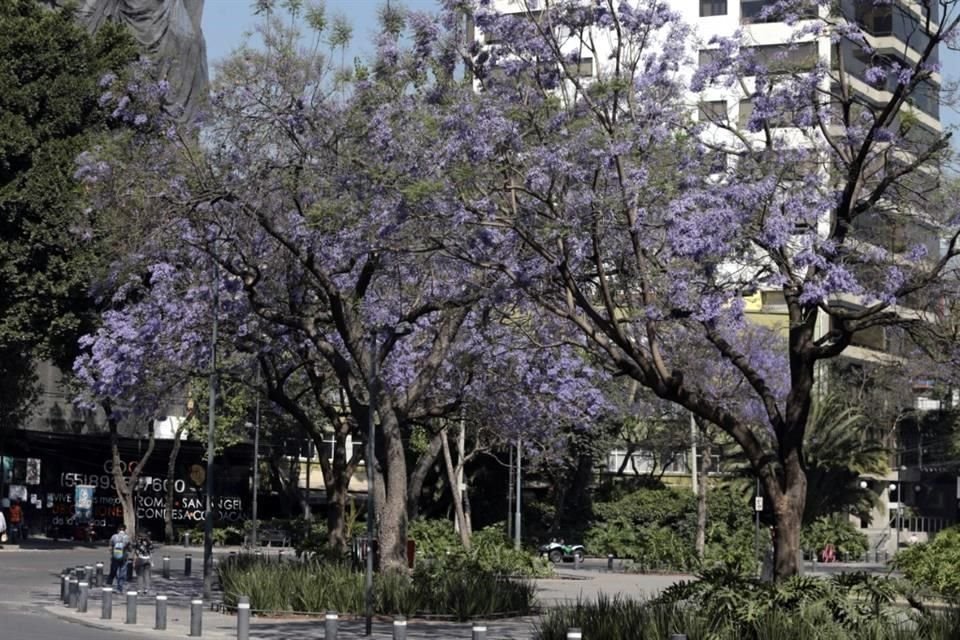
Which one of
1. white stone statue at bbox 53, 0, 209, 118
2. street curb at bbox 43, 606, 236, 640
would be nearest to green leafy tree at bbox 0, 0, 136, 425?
white stone statue at bbox 53, 0, 209, 118

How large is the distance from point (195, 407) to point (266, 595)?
36.9 metres

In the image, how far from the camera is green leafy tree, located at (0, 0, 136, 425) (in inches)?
1815

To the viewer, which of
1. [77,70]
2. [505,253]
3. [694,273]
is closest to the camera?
[694,273]

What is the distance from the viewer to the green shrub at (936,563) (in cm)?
3400

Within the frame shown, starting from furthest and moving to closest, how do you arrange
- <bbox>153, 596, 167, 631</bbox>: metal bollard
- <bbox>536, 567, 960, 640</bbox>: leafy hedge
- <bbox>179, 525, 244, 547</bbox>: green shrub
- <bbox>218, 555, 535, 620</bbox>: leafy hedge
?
<bbox>179, 525, 244, 547</bbox>: green shrub, <bbox>218, 555, 535, 620</bbox>: leafy hedge, <bbox>153, 596, 167, 631</bbox>: metal bollard, <bbox>536, 567, 960, 640</bbox>: leafy hedge

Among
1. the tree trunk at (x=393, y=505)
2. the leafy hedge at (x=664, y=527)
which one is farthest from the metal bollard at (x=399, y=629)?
the leafy hedge at (x=664, y=527)

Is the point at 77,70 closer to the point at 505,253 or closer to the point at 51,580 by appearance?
the point at 51,580

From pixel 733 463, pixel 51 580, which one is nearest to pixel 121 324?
pixel 51 580

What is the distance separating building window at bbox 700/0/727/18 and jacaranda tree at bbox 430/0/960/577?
1954 inches

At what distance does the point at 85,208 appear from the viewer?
30406mm

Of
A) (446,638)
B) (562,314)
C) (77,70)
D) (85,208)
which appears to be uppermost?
(77,70)

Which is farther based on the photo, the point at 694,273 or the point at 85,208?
the point at 85,208

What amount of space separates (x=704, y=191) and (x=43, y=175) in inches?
1199

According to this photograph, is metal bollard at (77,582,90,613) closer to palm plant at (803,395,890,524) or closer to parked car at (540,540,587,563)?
parked car at (540,540,587,563)
